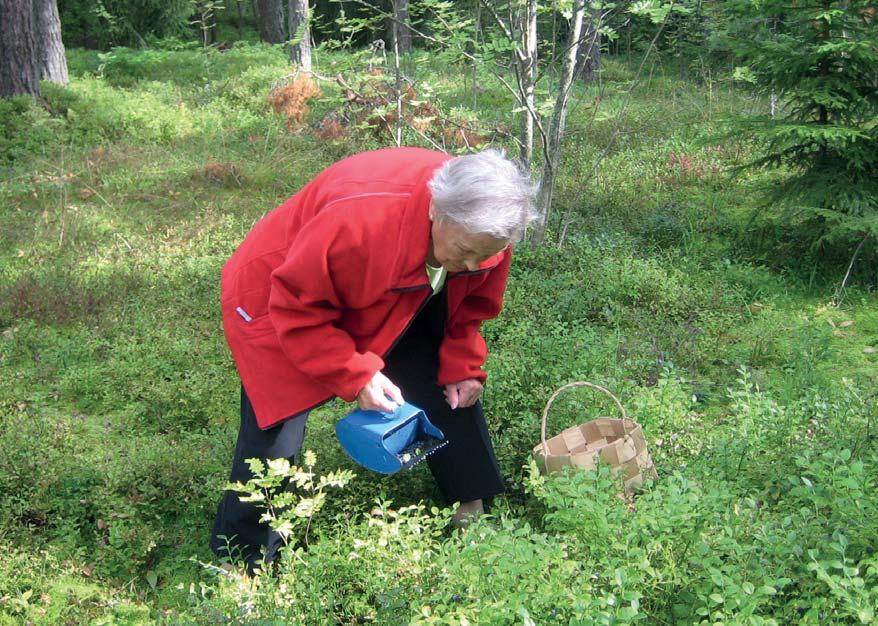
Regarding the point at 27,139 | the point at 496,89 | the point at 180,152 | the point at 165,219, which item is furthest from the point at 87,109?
the point at 496,89

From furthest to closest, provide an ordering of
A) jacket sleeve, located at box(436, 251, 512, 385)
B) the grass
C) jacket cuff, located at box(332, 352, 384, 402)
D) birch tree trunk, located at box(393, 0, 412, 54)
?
birch tree trunk, located at box(393, 0, 412, 54) < the grass < jacket sleeve, located at box(436, 251, 512, 385) < jacket cuff, located at box(332, 352, 384, 402)

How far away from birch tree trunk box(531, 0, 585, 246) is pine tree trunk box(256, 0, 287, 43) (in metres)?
13.5

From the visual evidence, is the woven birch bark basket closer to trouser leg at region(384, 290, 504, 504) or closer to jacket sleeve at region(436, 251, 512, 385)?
trouser leg at region(384, 290, 504, 504)

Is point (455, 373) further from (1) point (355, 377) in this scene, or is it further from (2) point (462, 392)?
(1) point (355, 377)

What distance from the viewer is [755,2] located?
5.51 meters

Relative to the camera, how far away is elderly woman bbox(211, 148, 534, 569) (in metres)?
2.56

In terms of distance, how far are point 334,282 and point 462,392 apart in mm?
842

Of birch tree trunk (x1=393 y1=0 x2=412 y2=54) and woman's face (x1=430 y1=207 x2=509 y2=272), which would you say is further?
A: birch tree trunk (x1=393 y1=0 x2=412 y2=54)

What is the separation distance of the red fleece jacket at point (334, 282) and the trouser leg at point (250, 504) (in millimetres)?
114

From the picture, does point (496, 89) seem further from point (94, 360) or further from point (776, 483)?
point (776, 483)

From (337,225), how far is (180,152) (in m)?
6.73

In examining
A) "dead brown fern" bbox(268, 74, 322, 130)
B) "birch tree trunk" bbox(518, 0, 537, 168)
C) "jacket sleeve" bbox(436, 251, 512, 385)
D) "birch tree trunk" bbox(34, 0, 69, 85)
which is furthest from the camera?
"birch tree trunk" bbox(34, 0, 69, 85)

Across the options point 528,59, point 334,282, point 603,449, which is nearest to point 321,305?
point 334,282

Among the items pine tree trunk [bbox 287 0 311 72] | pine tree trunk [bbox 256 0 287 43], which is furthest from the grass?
pine tree trunk [bbox 256 0 287 43]
